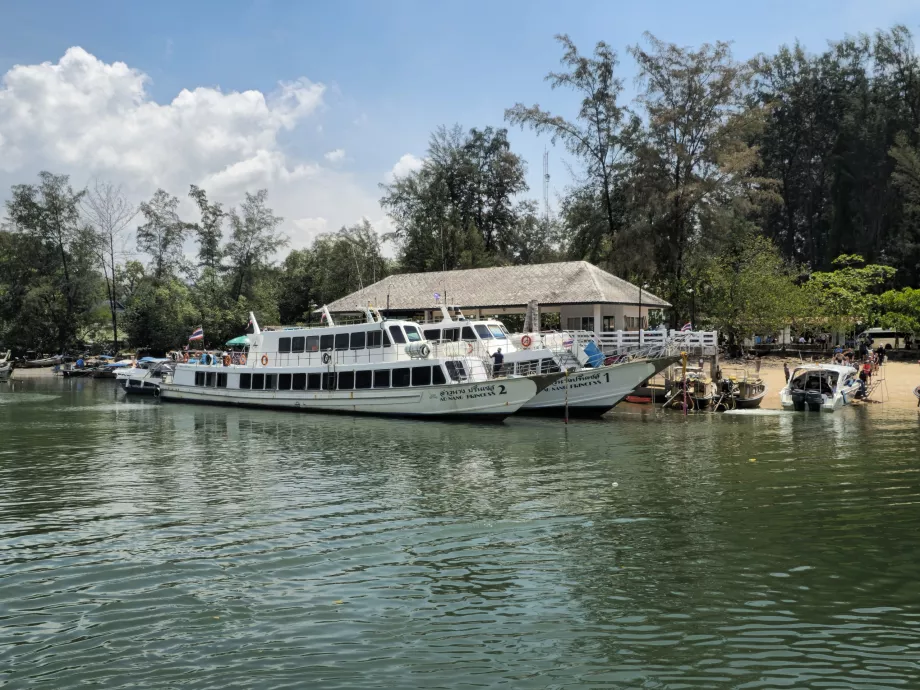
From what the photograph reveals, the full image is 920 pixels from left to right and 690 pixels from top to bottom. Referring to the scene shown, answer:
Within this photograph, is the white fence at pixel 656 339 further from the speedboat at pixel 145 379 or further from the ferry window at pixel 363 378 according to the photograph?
the speedboat at pixel 145 379

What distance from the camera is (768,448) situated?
2525 cm

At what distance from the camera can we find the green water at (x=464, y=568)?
9008mm

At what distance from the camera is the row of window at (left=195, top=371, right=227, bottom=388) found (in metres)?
42.8

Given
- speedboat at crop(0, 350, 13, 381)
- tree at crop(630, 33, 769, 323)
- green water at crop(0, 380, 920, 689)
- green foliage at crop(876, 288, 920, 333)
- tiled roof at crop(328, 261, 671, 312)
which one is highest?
tree at crop(630, 33, 769, 323)

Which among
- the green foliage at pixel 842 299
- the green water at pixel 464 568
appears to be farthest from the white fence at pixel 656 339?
the green foliage at pixel 842 299

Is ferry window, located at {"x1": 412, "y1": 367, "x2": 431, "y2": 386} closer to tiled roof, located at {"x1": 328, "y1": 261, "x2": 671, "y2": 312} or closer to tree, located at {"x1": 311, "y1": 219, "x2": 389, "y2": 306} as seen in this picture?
tiled roof, located at {"x1": 328, "y1": 261, "x2": 671, "y2": 312}

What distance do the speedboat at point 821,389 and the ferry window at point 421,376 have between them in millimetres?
17462

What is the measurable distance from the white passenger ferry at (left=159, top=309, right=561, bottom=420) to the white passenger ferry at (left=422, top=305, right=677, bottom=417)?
119 centimetres

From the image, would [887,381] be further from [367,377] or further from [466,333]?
[367,377]

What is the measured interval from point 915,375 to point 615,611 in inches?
1696

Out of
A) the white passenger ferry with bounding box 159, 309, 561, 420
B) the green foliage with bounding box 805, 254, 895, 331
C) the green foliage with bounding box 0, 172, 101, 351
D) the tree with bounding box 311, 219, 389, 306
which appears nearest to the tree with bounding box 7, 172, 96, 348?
the green foliage with bounding box 0, 172, 101, 351

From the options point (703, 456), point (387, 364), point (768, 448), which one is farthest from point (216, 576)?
point (387, 364)

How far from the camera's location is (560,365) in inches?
1356

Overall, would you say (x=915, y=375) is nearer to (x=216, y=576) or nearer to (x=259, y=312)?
(x=216, y=576)
